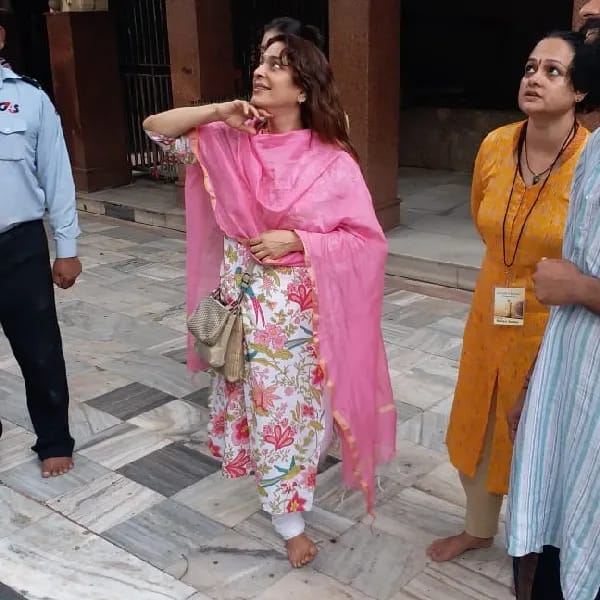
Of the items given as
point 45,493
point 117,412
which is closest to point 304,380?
point 45,493

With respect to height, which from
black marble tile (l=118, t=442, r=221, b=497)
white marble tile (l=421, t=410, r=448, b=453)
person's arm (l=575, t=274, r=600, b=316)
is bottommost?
Result: white marble tile (l=421, t=410, r=448, b=453)

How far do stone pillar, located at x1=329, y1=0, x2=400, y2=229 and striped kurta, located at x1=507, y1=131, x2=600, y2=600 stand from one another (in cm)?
434

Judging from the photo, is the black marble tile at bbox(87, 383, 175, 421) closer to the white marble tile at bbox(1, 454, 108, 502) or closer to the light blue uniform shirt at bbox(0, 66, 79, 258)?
the white marble tile at bbox(1, 454, 108, 502)

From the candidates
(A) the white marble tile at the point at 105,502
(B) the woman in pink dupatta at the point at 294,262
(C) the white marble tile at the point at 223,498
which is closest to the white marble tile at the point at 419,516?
(B) the woman in pink dupatta at the point at 294,262

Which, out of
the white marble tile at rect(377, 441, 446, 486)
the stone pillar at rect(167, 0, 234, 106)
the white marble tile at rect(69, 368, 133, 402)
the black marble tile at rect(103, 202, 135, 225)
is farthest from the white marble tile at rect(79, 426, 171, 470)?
the black marble tile at rect(103, 202, 135, 225)

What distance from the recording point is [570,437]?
5.21ft

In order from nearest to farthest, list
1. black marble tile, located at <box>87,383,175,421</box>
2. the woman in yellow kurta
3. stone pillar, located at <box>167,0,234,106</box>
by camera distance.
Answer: the woman in yellow kurta < black marble tile, located at <box>87,383,175,421</box> < stone pillar, located at <box>167,0,234,106</box>

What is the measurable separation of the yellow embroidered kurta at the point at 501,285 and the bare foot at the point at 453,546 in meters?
0.30

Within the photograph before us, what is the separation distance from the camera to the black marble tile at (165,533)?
2721 millimetres

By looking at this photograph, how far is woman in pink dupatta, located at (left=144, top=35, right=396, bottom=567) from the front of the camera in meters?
2.44

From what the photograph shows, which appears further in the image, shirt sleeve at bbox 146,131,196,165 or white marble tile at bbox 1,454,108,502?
white marble tile at bbox 1,454,108,502

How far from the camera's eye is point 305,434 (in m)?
2.61

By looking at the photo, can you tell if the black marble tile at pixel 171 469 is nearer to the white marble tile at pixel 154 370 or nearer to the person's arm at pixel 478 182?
the white marble tile at pixel 154 370

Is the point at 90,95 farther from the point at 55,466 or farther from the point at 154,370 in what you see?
the point at 55,466
